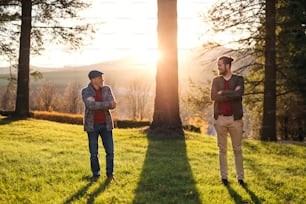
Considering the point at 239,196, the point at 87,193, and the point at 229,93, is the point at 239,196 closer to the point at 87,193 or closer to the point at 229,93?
the point at 229,93

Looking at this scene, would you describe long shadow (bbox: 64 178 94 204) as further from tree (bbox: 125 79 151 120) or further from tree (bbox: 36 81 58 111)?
tree (bbox: 125 79 151 120)

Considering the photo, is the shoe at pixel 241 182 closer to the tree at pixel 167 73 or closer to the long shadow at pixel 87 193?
the long shadow at pixel 87 193

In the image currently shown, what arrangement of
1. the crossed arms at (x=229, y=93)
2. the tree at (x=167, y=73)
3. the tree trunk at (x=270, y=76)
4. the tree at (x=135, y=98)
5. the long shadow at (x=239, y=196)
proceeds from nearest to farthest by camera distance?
the long shadow at (x=239, y=196), the crossed arms at (x=229, y=93), the tree at (x=167, y=73), the tree trunk at (x=270, y=76), the tree at (x=135, y=98)

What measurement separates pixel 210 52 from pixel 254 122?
11746 mm

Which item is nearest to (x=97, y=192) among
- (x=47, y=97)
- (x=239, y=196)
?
(x=239, y=196)

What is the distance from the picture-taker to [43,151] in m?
9.64

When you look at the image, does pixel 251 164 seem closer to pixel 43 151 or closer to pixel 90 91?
pixel 90 91

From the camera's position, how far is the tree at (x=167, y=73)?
1376 cm

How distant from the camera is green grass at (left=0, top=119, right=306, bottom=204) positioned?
19.6ft

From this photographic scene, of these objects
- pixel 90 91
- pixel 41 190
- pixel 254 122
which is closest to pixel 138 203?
pixel 41 190

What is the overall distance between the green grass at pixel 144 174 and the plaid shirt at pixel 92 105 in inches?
39.7

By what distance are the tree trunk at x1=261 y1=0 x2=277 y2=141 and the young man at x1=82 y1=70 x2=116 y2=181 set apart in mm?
10330

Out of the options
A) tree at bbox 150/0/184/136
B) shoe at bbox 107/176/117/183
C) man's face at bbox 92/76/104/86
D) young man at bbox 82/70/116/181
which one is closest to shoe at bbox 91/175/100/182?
young man at bbox 82/70/116/181

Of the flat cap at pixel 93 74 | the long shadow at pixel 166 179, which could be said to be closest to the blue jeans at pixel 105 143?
the long shadow at pixel 166 179
